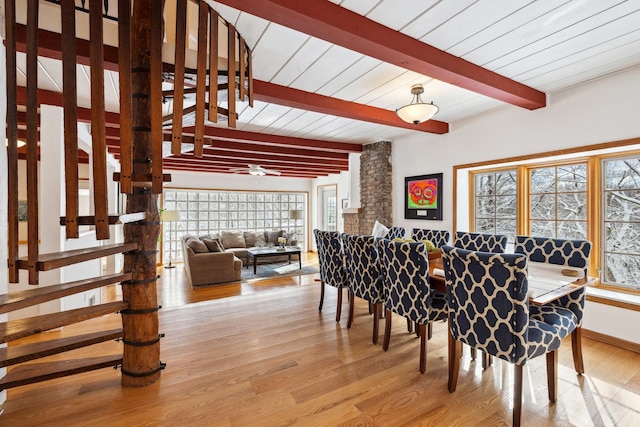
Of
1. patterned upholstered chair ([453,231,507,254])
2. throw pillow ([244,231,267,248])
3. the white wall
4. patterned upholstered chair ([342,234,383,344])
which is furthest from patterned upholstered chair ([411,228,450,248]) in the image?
throw pillow ([244,231,267,248])

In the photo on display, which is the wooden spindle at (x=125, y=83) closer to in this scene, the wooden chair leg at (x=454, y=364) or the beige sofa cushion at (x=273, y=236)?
the wooden chair leg at (x=454, y=364)

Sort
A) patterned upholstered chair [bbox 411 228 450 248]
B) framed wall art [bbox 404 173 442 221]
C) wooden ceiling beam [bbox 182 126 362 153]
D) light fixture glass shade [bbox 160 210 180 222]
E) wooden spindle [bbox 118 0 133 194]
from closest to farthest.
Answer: wooden spindle [bbox 118 0 133 194] < patterned upholstered chair [bbox 411 228 450 248] < wooden ceiling beam [bbox 182 126 362 153] < framed wall art [bbox 404 173 442 221] < light fixture glass shade [bbox 160 210 180 222]

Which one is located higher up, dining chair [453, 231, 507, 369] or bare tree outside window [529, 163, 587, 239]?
bare tree outside window [529, 163, 587, 239]

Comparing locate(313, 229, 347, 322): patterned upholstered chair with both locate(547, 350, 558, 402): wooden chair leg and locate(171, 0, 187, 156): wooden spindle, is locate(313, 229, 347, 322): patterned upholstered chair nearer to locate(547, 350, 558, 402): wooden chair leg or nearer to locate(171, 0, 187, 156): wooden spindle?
locate(547, 350, 558, 402): wooden chair leg

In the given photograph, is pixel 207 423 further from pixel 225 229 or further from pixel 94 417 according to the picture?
pixel 225 229

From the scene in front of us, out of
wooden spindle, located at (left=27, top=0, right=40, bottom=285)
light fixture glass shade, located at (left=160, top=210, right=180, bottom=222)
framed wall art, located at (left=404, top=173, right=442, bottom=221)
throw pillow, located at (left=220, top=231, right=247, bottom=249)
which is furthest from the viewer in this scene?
throw pillow, located at (left=220, top=231, right=247, bottom=249)

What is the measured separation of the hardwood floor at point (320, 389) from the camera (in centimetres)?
176

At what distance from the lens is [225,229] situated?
28.5ft

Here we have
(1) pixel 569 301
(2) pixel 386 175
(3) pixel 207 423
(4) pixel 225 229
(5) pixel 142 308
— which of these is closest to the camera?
(3) pixel 207 423

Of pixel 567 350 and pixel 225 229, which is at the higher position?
pixel 225 229

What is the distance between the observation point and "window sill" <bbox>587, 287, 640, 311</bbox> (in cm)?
262

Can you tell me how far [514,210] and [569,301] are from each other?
5.67 ft

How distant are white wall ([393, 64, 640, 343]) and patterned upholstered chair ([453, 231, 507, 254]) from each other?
3.10ft

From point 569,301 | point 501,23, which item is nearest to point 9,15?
point 501,23
